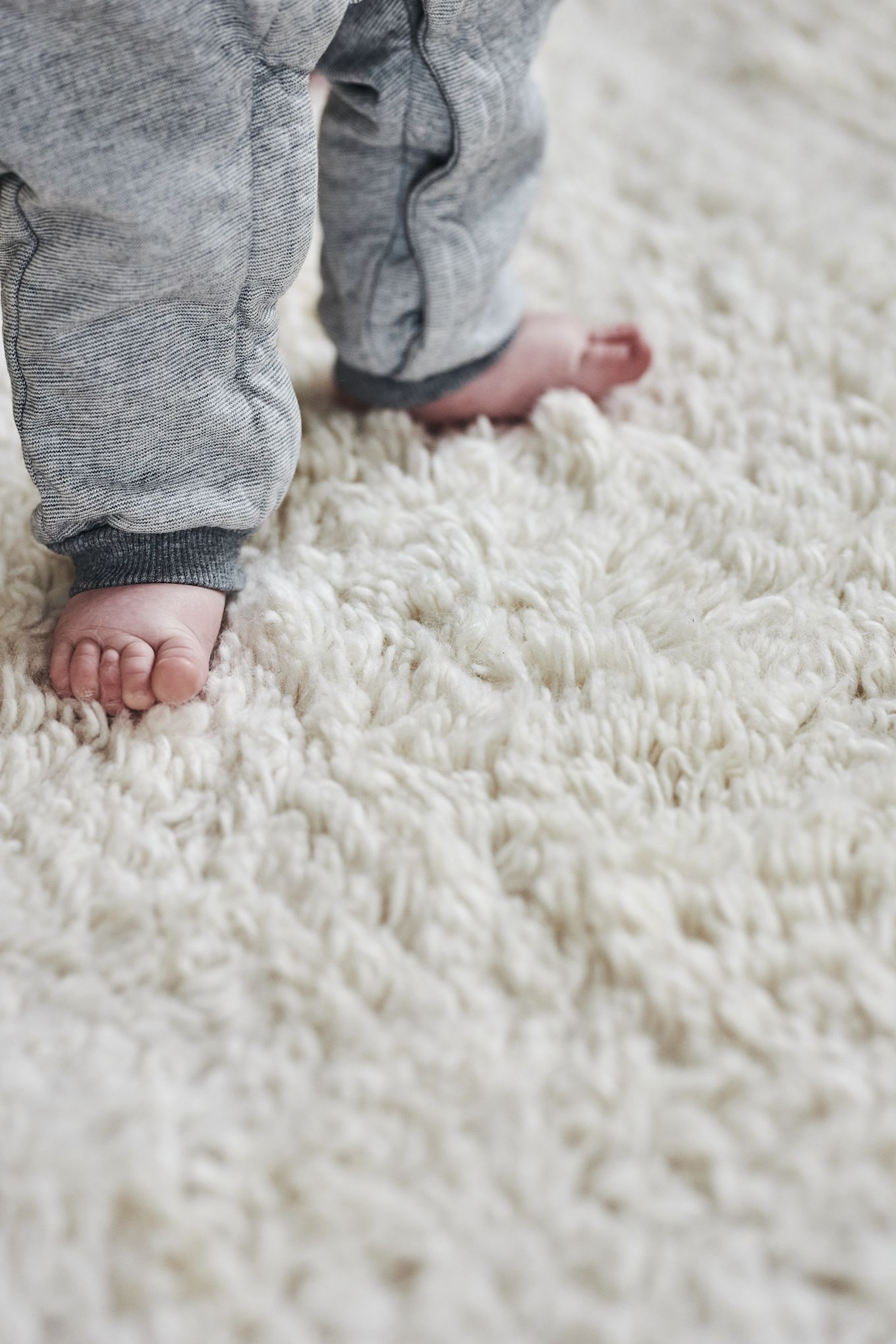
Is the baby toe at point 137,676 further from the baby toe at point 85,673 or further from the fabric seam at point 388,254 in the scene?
the fabric seam at point 388,254

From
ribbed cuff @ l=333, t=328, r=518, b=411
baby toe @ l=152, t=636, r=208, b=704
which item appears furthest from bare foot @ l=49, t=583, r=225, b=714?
ribbed cuff @ l=333, t=328, r=518, b=411

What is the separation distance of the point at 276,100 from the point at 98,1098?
17.4 inches

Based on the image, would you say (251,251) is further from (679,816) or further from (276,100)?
(679,816)

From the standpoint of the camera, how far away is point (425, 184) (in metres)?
0.64

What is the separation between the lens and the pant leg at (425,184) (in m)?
0.60

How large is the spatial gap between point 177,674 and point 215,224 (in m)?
0.21

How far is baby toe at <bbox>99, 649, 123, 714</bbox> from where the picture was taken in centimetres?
55

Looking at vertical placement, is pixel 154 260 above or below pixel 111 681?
above

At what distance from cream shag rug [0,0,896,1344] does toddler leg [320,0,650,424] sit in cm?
3

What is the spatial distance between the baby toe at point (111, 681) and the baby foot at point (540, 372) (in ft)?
0.94

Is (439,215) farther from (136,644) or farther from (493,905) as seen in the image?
(493,905)

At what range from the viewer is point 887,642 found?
1.86ft

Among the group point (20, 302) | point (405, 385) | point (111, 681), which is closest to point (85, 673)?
point (111, 681)

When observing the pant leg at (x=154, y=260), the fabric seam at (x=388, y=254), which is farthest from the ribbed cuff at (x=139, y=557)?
the fabric seam at (x=388, y=254)
